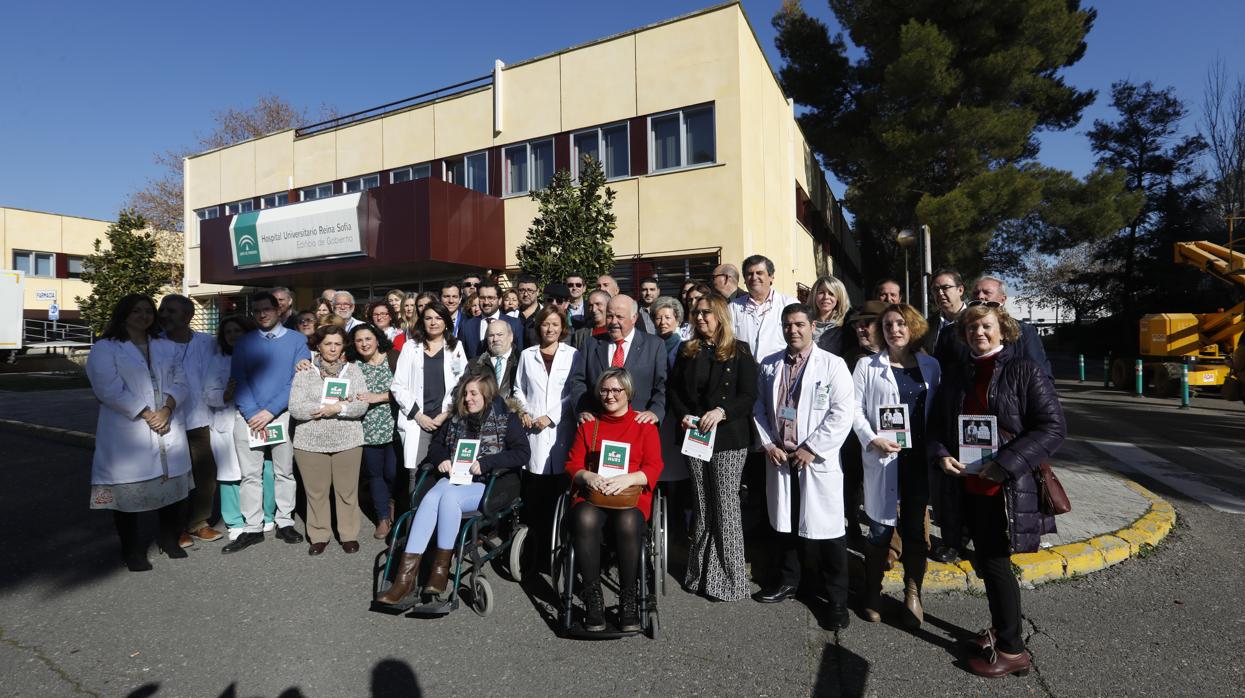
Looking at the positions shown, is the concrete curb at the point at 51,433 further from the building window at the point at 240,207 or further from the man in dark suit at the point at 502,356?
the building window at the point at 240,207

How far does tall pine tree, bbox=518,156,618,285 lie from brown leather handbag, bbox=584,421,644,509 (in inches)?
214

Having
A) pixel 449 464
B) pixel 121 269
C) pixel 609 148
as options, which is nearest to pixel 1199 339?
pixel 609 148

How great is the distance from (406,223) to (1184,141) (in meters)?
38.7

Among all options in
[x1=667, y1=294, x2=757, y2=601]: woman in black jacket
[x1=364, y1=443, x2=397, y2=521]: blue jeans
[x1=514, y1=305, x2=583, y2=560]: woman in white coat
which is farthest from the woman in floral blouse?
[x1=667, y1=294, x2=757, y2=601]: woman in black jacket

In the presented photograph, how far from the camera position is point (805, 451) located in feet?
12.1

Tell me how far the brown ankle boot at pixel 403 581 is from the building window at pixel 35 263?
47.0m

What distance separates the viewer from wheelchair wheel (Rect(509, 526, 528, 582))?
424 centimetres

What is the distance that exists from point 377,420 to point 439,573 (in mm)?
1775

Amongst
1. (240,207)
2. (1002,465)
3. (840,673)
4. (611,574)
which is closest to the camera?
(1002,465)

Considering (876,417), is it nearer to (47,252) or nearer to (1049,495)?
(1049,495)

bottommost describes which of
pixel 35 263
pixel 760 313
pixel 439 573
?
pixel 439 573

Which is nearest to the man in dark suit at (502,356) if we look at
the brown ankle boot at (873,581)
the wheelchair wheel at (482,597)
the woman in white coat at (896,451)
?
the wheelchair wheel at (482,597)

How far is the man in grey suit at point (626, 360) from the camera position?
4285 millimetres

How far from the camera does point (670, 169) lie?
13359mm
